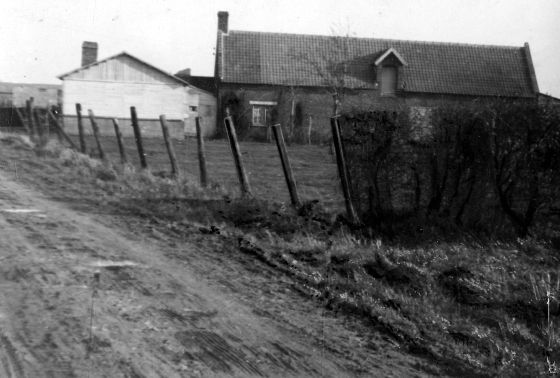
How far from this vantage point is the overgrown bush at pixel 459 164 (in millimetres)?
7973

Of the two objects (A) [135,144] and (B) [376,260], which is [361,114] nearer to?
(B) [376,260]

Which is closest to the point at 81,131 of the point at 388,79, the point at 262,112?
the point at 262,112

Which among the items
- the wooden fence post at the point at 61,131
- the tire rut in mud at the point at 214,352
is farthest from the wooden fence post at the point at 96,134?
the tire rut in mud at the point at 214,352

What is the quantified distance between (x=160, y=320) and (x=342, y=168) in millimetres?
4769

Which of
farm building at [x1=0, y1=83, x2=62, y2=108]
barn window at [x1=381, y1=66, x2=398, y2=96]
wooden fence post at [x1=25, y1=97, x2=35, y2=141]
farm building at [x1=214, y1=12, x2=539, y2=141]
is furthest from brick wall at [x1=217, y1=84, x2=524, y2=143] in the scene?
wooden fence post at [x1=25, y1=97, x2=35, y2=141]

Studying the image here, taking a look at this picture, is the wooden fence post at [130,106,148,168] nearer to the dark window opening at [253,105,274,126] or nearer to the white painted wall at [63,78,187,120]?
the white painted wall at [63,78,187,120]

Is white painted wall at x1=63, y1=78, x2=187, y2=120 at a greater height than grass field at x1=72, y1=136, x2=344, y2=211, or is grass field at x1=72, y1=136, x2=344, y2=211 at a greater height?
white painted wall at x1=63, y1=78, x2=187, y2=120

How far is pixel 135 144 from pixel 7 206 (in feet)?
16.3

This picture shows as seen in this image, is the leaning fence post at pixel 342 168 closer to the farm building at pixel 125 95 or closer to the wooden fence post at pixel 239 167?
the wooden fence post at pixel 239 167

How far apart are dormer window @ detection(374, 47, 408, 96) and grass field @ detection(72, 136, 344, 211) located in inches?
145

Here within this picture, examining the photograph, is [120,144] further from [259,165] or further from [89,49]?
[259,165]

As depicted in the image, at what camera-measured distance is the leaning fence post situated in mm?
9023

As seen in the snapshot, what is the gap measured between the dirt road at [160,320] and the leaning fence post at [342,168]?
2.40 meters

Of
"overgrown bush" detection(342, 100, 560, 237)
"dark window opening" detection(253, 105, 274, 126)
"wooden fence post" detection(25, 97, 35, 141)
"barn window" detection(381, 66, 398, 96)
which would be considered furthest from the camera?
"dark window opening" detection(253, 105, 274, 126)
